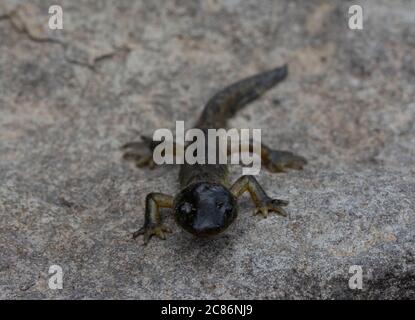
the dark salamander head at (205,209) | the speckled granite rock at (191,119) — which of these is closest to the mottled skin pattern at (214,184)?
the dark salamander head at (205,209)

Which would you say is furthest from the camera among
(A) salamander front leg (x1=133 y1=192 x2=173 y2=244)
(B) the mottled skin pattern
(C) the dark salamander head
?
(A) salamander front leg (x1=133 y1=192 x2=173 y2=244)

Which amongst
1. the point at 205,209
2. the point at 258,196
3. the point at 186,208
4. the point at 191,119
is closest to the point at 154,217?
the point at 186,208

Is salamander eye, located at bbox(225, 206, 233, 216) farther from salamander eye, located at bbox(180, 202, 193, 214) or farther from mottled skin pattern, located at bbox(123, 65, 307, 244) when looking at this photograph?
salamander eye, located at bbox(180, 202, 193, 214)

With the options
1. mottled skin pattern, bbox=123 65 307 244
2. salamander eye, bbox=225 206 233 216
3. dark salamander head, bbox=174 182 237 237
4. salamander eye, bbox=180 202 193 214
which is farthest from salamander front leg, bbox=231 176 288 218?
salamander eye, bbox=180 202 193 214

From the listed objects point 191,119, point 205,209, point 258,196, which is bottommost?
point 205,209

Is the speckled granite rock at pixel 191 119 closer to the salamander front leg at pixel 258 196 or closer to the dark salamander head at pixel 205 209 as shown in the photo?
the salamander front leg at pixel 258 196

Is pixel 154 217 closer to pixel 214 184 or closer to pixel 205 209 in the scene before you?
pixel 214 184
